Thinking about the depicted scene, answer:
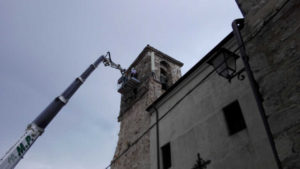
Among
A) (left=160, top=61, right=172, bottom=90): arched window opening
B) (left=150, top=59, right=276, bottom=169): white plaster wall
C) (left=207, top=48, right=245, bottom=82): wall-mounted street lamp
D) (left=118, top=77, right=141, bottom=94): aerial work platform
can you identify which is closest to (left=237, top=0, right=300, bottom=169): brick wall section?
(left=207, top=48, right=245, bottom=82): wall-mounted street lamp

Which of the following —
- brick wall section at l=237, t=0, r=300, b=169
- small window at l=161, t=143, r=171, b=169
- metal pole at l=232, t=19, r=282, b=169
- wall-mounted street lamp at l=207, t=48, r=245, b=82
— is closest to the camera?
brick wall section at l=237, t=0, r=300, b=169

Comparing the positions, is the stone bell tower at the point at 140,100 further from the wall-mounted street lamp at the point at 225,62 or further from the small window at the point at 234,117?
the wall-mounted street lamp at the point at 225,62

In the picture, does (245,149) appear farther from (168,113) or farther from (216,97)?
(168,113)

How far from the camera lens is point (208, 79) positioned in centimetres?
796

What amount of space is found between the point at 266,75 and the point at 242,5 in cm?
174

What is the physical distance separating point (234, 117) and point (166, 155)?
319 centimetres

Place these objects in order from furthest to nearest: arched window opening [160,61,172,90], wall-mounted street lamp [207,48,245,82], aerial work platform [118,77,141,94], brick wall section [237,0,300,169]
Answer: arched window opening [160,61,172,90]
aerial work platform [118,77,141,94]
wall-mounted street lamp [207,48,245,82]
brick wall section [237,0,300,169]

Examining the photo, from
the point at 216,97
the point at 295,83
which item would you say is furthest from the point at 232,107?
the point at 295,83

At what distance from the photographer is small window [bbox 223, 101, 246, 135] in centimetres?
629

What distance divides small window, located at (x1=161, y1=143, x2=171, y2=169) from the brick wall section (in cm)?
550

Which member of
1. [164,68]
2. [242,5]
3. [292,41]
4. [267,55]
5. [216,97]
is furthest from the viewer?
[164,68]

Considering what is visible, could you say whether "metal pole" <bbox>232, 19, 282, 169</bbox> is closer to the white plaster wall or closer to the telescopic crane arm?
the white plaster wall

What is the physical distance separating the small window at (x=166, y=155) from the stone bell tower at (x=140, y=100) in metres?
0.97

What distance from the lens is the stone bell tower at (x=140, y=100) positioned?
10.4 m
